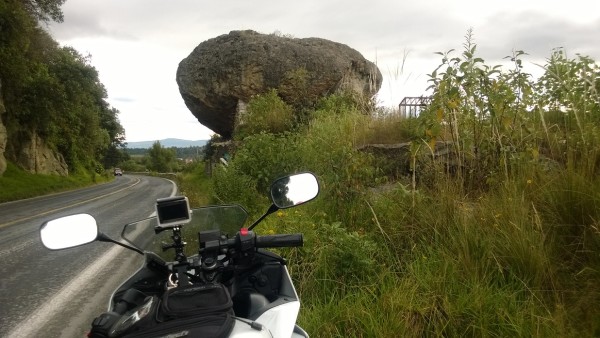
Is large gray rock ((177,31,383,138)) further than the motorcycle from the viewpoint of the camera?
Yes

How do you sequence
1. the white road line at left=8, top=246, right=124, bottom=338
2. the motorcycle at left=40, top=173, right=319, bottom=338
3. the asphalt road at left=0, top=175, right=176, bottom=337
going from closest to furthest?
the motorcycle at left=40, top=173, right=319, bottom=338, the white road line at left=8, top=246, right=124, bottom=338, the asphalt road at left=0, top=175, right=176, bottom=337

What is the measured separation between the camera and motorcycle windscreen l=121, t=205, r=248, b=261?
2361mm

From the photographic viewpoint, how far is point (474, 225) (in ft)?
12.7

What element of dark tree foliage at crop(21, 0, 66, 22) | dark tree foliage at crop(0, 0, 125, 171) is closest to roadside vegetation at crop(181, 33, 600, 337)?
dark tree foliage at crop(0, 0, 125, 171)

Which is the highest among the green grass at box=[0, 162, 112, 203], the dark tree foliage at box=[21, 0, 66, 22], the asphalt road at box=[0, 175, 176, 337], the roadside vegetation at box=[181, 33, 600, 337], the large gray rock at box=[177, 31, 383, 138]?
the dark tree foliage at box=[21, 0, 66, 22]

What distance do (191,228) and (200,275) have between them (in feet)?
1.68

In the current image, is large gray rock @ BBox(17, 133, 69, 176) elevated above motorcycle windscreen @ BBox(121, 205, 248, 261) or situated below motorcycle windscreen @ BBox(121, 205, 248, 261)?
below

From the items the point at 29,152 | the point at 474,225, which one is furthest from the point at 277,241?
the point at 29,152

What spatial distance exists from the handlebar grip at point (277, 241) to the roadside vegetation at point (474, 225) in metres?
1.19

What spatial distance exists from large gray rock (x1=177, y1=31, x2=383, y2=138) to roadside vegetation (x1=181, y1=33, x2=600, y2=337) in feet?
35.7

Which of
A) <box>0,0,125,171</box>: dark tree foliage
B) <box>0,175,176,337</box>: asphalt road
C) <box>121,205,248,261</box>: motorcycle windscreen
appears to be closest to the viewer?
<box>121,205,248,261</box>: motorcycle windscreen

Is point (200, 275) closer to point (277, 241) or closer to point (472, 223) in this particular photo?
point (277, 241)

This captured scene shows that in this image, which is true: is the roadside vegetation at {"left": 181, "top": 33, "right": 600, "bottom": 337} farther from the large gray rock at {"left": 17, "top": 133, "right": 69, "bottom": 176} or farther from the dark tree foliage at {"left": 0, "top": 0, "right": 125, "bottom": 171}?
the large gray rock at {"left": 17, "top": 133, "right": 69, "bottom": 176}

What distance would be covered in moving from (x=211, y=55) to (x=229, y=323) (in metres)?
17.2
